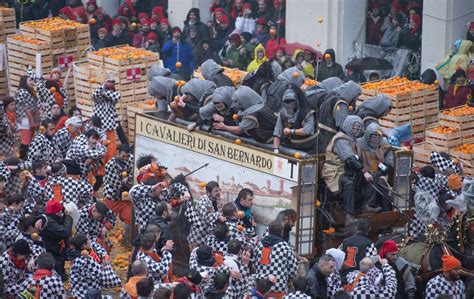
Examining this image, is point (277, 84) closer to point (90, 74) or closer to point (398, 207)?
point (398, 207)

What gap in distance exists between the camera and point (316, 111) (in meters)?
21.1

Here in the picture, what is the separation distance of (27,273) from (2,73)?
1226 centimetres

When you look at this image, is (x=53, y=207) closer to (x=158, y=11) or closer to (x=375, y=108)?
(x=375, y=108)

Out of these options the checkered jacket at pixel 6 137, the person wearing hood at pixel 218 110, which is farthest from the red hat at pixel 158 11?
the person wearing hood at pixel 218 110

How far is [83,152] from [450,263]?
276 inches

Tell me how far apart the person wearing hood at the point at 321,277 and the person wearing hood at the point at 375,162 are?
2366 millimetres

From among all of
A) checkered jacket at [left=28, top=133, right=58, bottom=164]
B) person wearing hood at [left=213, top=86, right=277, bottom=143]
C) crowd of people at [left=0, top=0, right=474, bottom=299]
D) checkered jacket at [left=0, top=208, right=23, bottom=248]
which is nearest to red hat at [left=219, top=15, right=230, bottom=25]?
crowd of people at [left=0, top=0, right=474, bottom=299]

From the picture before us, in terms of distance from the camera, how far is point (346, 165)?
20203 mm

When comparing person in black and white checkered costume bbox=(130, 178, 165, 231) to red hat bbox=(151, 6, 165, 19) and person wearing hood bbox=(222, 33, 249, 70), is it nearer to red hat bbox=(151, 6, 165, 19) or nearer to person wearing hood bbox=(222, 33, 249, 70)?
person wearing hood bbox=(222, 33, 249, 70)

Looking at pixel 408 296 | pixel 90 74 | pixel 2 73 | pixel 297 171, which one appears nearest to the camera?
pixel 408 296

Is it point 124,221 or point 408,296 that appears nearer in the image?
point 408,296

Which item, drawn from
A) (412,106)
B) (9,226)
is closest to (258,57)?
(412,106)

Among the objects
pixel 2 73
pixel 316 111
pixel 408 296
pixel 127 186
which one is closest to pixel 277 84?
pixel 316 111

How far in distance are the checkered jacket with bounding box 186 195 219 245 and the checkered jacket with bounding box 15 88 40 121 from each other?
6.49 m
